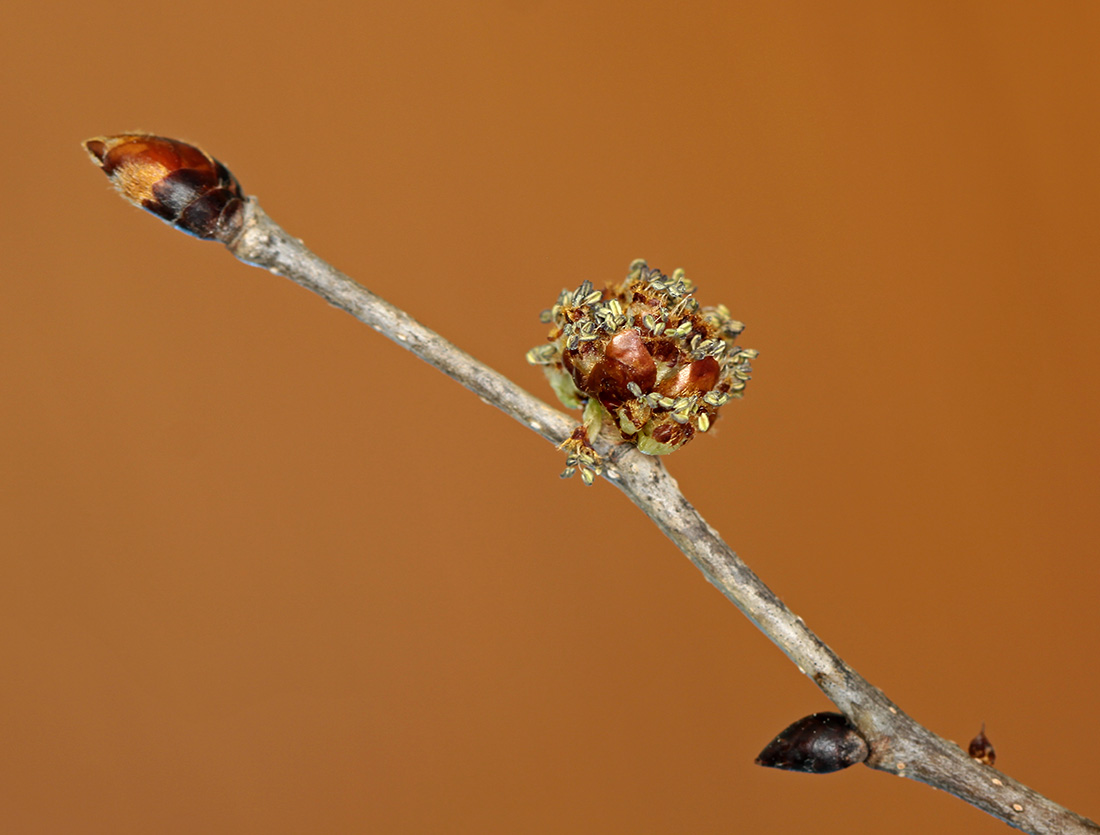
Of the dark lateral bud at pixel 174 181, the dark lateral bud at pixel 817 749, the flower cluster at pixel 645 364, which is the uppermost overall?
the flower cluster at pixel 645 364

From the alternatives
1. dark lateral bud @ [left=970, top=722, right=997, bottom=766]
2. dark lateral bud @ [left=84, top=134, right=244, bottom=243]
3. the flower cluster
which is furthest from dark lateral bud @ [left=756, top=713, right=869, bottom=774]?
dark lateral bud @ [left=84, top=134, right=244, bottom=243]

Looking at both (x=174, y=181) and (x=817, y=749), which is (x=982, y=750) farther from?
(x=174, y=181)

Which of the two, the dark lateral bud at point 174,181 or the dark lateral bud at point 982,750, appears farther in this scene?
the dark lateral bud at point 982,750

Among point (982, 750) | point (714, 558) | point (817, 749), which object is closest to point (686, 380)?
point (714, 558)

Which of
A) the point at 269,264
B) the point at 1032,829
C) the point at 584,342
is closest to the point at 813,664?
the point at 1032,829

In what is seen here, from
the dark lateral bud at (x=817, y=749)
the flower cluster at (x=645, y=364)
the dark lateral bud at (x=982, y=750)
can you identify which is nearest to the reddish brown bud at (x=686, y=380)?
the flower cluster at (x=645, y=364)

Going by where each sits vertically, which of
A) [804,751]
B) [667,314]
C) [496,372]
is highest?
[667,314]

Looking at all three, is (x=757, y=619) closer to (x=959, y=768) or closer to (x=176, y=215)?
(x=959, y=768)

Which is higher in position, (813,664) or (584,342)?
(584,342)

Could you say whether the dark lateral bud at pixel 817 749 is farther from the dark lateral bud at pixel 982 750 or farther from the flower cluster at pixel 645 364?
the flower cluster at pixel 645 364
